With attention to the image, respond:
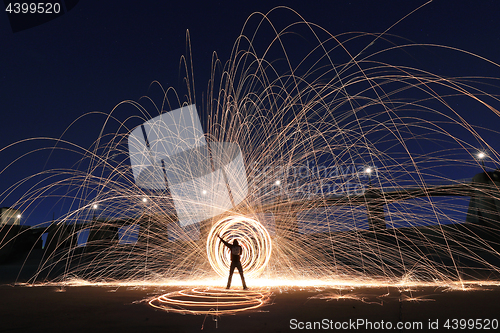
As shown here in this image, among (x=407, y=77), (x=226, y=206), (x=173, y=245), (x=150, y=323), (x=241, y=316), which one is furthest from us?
(x=173, y=245)

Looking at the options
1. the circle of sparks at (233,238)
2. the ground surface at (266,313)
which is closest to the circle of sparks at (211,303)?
the ground surface at (266,313)

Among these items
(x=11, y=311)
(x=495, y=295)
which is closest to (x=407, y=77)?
(x=495, y=295)

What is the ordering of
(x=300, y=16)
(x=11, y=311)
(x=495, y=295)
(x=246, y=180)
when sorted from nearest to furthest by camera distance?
(x=11, y=311) → (x=495, y=295) → (x=300, y=16) → (x=246, y=180)

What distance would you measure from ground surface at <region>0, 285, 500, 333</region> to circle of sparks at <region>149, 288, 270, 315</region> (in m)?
0.31

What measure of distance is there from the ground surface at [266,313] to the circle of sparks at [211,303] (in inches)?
12.0

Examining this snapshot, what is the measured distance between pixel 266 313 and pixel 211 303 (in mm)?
1793

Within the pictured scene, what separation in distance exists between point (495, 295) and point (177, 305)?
8.26 meters

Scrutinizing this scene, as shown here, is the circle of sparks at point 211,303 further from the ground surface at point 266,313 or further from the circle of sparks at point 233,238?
the circle of sparks at point 233,238

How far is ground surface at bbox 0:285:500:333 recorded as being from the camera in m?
5.25

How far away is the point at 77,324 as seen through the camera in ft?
18.4

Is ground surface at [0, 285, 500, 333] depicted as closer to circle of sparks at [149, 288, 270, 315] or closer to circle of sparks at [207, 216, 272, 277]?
circle of sparks at [149, 288, 270, 315]

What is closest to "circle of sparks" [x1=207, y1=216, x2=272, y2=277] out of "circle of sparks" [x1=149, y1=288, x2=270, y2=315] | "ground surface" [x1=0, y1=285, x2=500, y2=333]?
"circle of sparks" [x1=149, y1=288, x2=270, y2=315]

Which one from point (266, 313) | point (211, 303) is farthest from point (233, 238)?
point (266, 313)

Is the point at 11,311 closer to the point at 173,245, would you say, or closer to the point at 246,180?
the point at 246,180
